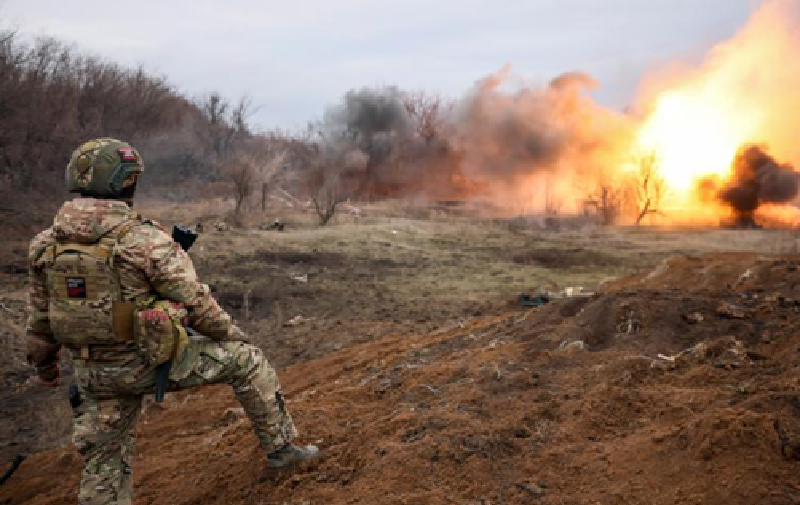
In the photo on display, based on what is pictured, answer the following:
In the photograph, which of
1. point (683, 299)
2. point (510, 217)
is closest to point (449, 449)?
point (683, 299)

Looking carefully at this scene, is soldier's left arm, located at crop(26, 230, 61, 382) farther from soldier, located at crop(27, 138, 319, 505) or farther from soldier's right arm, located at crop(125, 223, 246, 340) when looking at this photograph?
soldier's right arm, located at crop(125, 223, 246, 340)

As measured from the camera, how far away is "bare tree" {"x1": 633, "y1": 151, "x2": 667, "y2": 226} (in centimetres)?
3203

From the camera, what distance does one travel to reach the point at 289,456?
11.4ft

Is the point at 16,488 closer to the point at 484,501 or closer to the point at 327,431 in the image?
the point at 327,431

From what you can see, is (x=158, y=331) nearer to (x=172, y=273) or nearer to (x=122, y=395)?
(x=172, y=273)

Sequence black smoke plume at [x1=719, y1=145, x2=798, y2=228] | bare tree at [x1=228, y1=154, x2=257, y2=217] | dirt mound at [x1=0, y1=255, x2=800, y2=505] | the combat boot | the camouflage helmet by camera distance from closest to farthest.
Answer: dirt mound at [x1=0, y1=255, x2=800, y2=505] < the camouflage helmet < the combat boot < bare tree at [x1=228, y1=154, x2=257, y2=217] < black smoke plume at [x1=719, y1=145, x2=798, y2=228]

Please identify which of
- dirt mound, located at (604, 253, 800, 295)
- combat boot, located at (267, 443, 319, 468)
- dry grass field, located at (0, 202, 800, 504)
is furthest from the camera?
dirt mound, located at (604, 253, 800, 295)

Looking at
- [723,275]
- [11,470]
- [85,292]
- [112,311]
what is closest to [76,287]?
[85,292]

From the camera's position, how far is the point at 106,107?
101 feet

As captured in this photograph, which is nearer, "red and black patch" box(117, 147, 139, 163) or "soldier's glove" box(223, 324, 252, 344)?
"red and black patch" box(117, 147, 139, 163)

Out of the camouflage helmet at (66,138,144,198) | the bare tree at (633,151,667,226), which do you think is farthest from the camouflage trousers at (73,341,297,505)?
the bare tree at (633,151,667,226)

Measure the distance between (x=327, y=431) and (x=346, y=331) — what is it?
529 cm

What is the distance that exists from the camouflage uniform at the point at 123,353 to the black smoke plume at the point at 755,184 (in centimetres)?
3067

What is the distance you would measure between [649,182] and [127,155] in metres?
33.8
